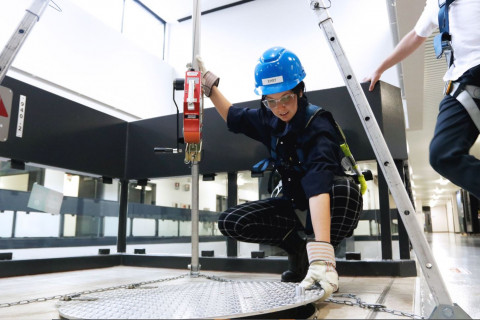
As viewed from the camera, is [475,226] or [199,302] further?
[475,226]

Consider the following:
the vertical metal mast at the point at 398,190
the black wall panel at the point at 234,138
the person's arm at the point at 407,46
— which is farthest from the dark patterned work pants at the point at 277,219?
the black wall panel at the point at 234,138

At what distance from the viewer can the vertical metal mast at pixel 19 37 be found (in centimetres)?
125

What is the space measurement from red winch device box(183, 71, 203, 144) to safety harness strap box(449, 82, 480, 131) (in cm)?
110

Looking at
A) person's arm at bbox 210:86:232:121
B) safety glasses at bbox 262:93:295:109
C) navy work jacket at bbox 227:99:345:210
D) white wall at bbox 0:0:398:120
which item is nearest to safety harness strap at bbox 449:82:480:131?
navy work jacket at bbox 227:99:345:210

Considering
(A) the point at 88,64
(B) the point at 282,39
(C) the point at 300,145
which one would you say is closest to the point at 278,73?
(C) the point at 300,145

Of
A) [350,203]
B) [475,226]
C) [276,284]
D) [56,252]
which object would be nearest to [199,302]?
[276,284]

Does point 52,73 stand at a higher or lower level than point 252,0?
lower

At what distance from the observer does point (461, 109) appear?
120cm

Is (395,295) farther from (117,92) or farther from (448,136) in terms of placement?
(117,92)

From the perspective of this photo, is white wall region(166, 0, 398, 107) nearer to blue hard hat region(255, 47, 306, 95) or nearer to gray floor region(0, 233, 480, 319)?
gray floor region(0, 233, 480, 319)

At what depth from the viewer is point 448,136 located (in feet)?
3.88

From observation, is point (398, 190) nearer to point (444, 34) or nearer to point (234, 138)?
point (444, 34)

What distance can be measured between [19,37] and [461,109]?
150cm

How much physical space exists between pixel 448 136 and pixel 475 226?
60.8 ft
